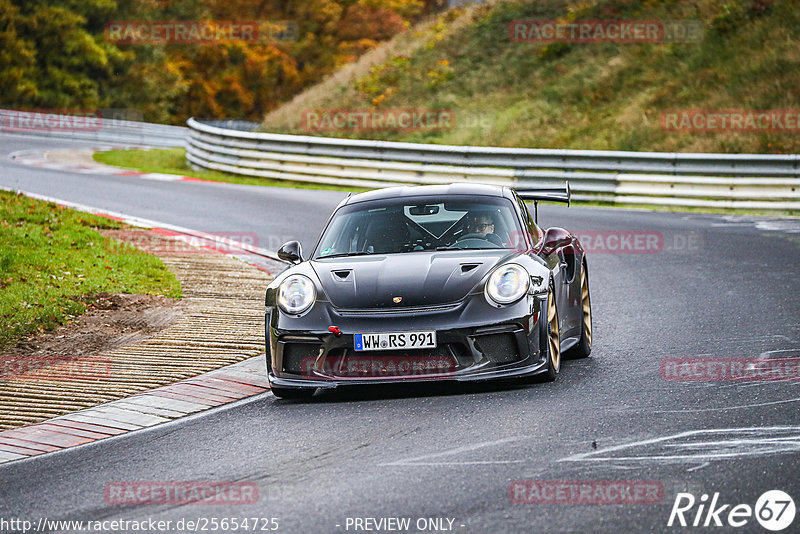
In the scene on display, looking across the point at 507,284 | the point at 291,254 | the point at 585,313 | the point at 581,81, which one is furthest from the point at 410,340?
the point at 581,81

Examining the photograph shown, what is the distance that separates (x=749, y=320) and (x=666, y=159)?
11.6 metres

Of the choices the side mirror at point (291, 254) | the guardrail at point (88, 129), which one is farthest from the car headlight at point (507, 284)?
the guardrail at point (88, 129)

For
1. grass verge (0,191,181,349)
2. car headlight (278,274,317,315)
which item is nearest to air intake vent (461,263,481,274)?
car headlight (278,274,317,315)

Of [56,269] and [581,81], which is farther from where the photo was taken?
[581,81]

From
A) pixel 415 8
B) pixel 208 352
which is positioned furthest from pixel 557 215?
pixel 415 8

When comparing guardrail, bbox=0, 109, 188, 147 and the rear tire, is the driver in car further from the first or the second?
guardrail, bbox=0, 109, 188, 147

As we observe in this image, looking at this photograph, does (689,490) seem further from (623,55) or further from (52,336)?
(623,55)

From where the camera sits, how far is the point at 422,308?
7250 millimetres

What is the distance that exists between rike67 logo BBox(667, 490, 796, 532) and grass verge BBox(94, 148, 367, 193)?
775 inches

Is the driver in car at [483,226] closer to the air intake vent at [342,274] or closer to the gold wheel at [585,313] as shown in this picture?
the gold wheel at [585,313]

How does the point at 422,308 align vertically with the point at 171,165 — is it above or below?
below

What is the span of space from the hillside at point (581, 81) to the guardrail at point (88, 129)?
18.3 ft

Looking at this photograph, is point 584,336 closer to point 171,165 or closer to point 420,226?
point 420,226

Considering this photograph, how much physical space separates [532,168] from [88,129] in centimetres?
2472
